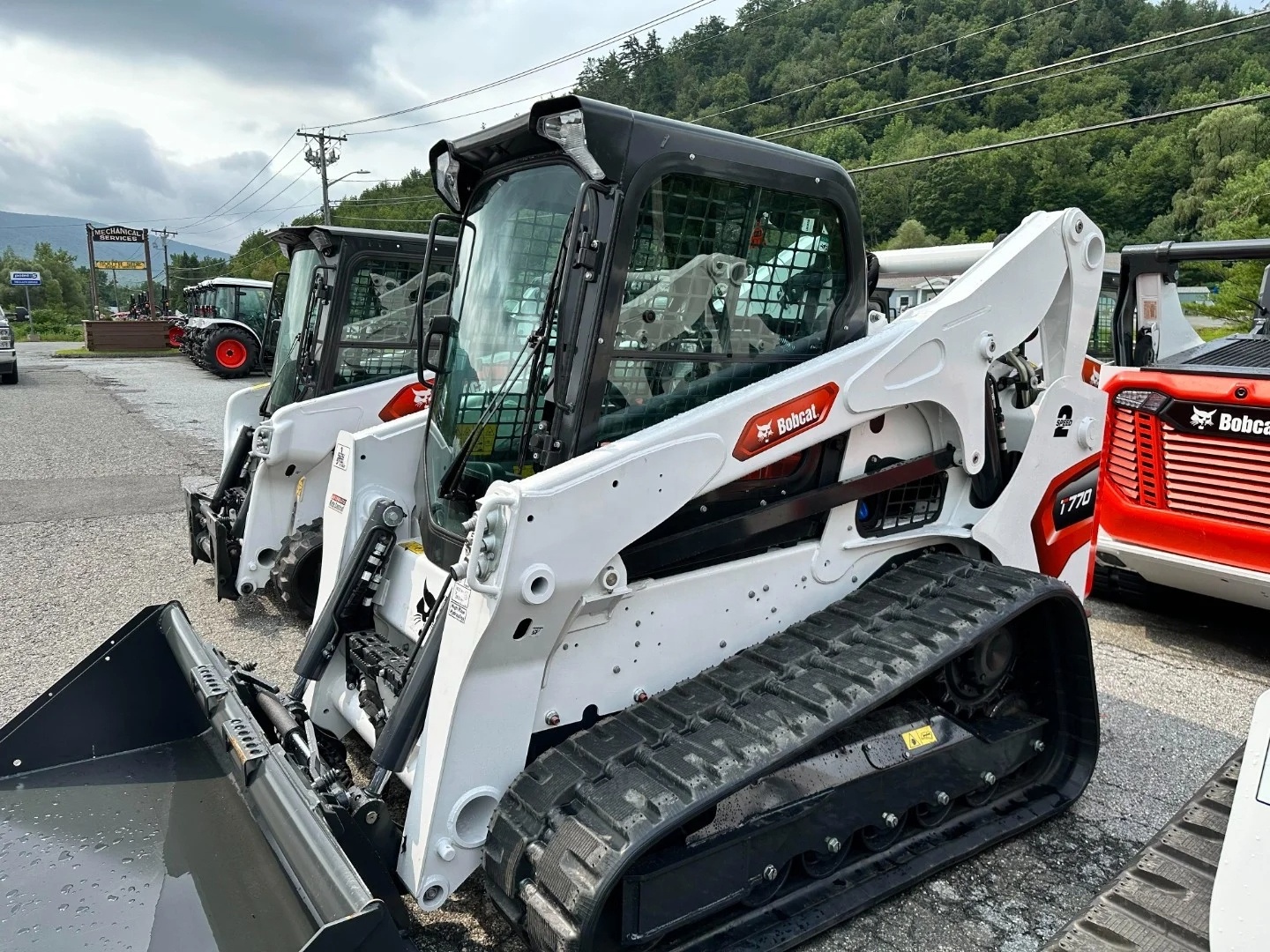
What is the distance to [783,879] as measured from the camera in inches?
111

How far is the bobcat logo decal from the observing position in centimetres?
513

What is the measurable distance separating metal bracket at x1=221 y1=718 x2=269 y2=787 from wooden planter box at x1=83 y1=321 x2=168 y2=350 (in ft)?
124

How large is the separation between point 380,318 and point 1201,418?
5.17 metres

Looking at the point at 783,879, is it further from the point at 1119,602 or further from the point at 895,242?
→ the point at 895,242

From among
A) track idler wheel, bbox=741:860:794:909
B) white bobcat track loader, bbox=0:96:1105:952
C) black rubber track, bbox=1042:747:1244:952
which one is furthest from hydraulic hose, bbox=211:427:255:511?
black rubber track, bbox=1042:747:1244:952

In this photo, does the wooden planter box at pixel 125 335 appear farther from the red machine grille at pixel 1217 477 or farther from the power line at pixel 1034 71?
the red machine grille at pixel 1217 477

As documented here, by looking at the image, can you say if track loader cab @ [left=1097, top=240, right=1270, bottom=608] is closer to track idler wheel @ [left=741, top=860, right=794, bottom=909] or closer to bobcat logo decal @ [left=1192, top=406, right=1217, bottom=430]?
bobcat logo decal @ [left=1192, top=406, right=1217, bottom=430]

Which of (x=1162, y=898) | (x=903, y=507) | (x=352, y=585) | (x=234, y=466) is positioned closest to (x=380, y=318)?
(x=234, y=466)

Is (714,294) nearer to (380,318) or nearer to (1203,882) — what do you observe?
(1203,882)

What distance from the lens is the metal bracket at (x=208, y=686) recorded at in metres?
Result: 3.00

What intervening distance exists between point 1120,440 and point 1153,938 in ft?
13.9

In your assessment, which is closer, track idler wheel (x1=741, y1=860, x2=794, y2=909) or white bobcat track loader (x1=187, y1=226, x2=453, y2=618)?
track idler wheel (x1=741, y1=860, x2=794, y2=909)

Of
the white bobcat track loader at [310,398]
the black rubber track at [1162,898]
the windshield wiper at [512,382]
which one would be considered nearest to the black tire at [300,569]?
the white bobcat track loader at [310,398]

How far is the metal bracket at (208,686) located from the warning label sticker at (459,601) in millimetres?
931
